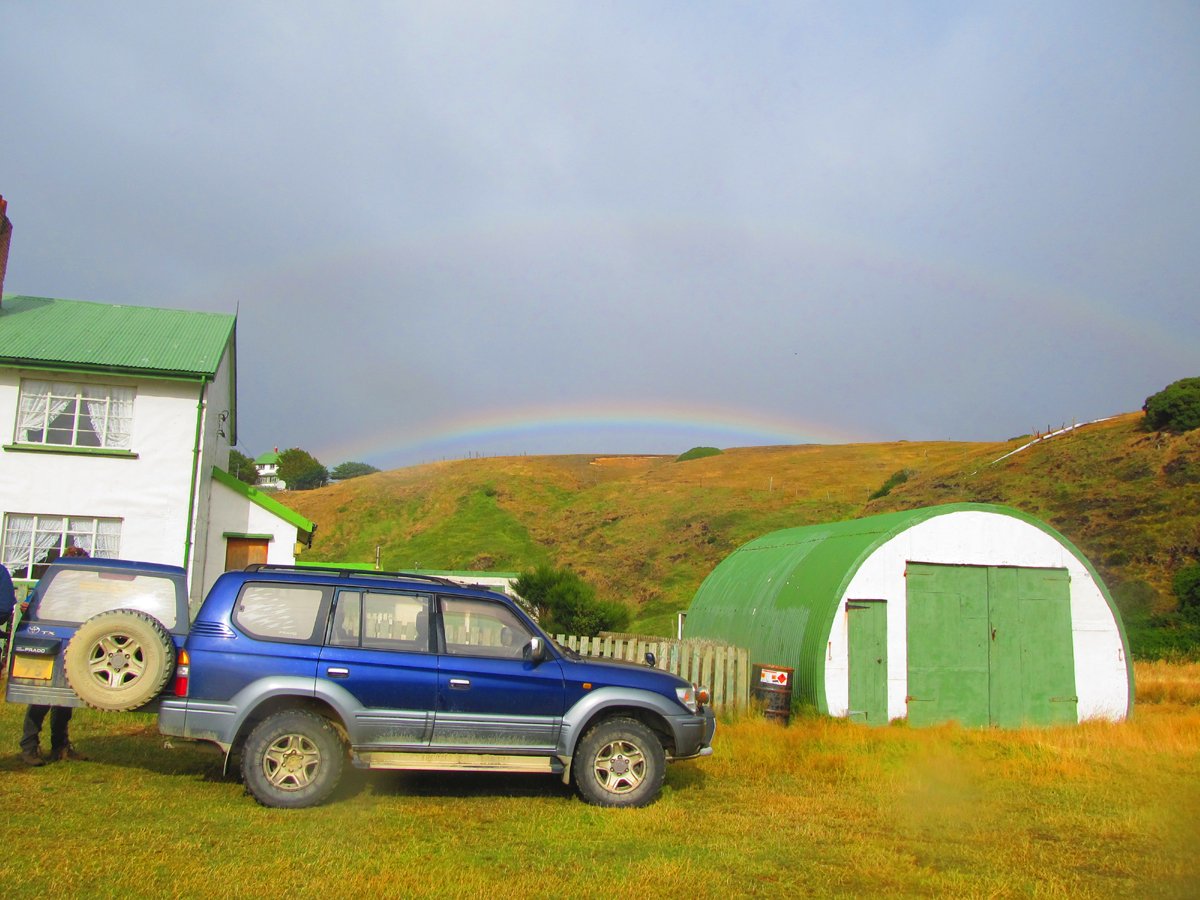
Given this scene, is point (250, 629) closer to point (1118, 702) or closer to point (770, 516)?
point (1118, 702)

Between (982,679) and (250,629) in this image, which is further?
(982,679)

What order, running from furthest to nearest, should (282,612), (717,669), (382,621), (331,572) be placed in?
(717,669)
(331,572)
(382,621)
(282,612)

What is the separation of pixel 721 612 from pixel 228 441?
1519 cm

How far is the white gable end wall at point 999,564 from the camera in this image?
46.6 ft

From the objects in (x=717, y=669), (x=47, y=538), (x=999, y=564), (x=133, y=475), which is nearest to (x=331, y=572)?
(x=717, y=669)

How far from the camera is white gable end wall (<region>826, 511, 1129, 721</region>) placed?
14195mm

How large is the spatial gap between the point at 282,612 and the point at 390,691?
119 centimetres

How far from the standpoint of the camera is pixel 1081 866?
698cm

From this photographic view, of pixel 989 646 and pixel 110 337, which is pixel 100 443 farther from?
pixel 989 646

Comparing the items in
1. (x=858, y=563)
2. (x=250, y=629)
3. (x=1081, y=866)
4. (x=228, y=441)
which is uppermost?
(x=228, y=441)

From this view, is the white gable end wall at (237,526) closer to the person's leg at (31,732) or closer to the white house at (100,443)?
the white house at (100,443)

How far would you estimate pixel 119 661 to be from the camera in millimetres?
8328

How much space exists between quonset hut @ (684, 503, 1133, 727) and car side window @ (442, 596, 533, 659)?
21.4ft

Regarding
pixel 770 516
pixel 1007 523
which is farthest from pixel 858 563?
pixel 770 516
